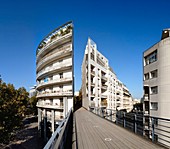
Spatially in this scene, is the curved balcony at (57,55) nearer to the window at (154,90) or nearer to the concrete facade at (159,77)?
the concrete facade at (159,77)

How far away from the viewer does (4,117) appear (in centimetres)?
1767

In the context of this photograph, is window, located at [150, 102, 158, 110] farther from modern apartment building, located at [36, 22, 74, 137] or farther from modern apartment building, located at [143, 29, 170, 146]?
modern apartment building, located at [36, 22, 74, 137]

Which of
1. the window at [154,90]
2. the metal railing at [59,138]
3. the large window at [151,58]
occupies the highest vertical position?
the large window at [151,58]

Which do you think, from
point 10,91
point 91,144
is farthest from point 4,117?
point 91,144

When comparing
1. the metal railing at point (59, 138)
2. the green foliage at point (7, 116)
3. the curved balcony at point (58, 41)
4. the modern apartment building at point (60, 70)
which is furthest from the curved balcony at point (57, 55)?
the metal railing at point (59, 138)

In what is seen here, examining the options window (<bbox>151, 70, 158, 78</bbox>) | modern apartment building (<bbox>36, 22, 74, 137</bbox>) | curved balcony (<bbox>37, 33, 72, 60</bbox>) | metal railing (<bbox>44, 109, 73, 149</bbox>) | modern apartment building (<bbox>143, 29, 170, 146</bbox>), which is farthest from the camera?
curved balcony (<bbox>37, 33, 72, 60</bbox>)

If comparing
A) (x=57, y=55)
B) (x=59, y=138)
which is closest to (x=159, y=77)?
(x=57, y=55)

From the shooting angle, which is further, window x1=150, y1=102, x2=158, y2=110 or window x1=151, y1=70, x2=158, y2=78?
window x1=151, y1=70, x2=158, y2=78

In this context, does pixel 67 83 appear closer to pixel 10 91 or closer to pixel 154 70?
pixel 10 91

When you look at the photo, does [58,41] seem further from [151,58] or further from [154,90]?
[154,90]

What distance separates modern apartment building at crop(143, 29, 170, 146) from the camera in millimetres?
19141

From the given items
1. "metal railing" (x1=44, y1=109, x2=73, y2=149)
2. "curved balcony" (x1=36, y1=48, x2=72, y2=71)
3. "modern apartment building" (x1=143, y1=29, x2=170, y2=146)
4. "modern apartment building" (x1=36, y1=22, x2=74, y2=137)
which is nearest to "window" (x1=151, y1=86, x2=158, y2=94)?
"modern apartment building" (x1=143, y1=29, x2=170, y2=146)

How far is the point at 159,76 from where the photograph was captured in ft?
67.1

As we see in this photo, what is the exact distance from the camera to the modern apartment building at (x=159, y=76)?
62.8ft
